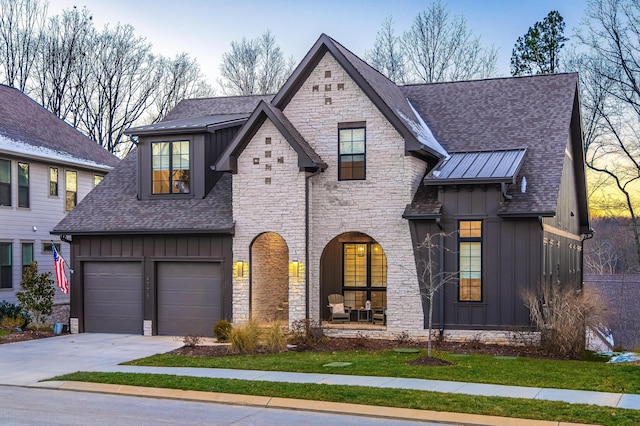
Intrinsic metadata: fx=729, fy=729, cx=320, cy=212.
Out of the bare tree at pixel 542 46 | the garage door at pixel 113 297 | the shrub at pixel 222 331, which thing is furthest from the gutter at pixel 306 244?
the bare tree at pixel 542 46

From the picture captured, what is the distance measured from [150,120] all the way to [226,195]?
29379 mm

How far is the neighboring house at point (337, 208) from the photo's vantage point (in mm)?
20172

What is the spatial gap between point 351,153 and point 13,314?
541 inches

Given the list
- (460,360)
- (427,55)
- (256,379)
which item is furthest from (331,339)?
(427,55)

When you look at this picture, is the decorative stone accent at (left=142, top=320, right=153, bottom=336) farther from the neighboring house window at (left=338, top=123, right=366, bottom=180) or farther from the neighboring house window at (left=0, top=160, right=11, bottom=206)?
the neighboring house window at (left=0, top=160, right=11, bottom=206)

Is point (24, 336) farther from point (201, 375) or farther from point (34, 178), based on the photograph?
point (201, 375)

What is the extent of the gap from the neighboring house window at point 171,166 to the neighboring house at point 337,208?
0.13 feet

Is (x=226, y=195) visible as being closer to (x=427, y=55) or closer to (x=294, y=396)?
(x=294, y=396)

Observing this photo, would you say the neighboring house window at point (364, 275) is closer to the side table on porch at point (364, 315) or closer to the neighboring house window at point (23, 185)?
the side table on porch at point (364, 315)

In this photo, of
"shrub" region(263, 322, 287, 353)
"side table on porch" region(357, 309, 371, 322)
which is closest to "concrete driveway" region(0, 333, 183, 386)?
"shrub" region(263, 322, 287, 353)

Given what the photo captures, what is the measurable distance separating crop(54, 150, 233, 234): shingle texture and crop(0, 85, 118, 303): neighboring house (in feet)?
15.7

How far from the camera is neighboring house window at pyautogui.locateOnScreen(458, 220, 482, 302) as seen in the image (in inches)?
794

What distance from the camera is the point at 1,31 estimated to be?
45562 mm

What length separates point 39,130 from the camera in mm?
31516
